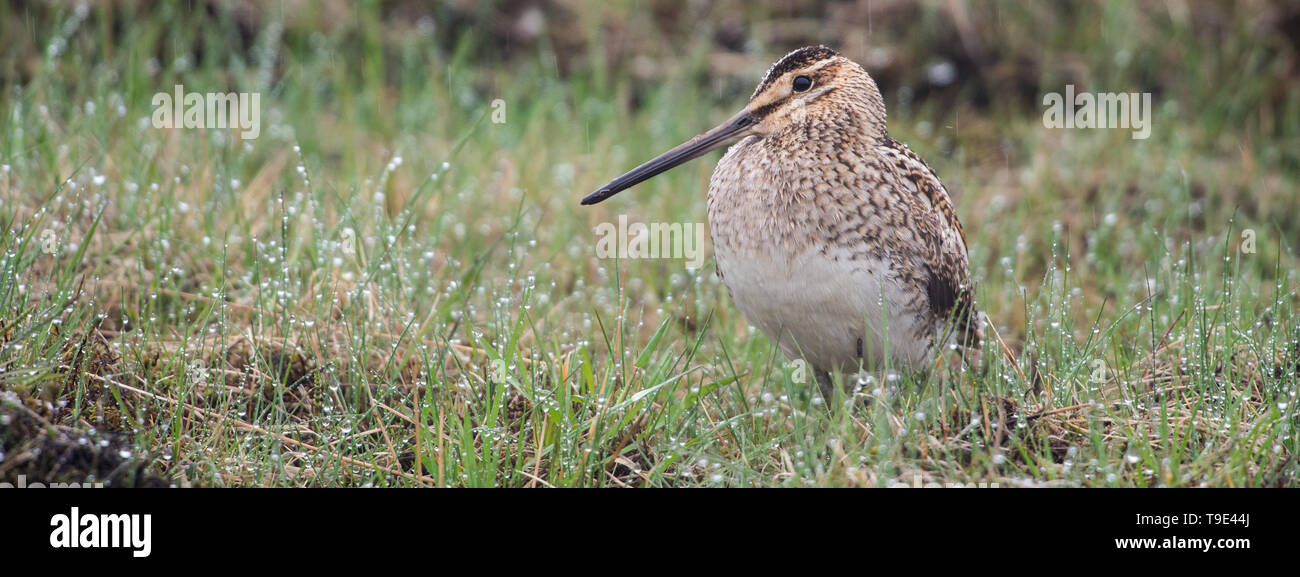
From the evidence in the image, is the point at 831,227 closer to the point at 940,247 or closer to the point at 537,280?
the point at 940,247

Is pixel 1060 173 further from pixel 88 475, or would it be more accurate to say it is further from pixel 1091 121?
pixel 88 475

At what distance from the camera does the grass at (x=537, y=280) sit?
342cm

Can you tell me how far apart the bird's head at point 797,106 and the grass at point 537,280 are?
1.94 ft

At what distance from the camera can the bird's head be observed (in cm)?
418

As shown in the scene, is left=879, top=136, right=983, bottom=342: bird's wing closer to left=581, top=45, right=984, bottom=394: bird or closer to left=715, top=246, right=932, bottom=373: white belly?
left=581, top=45, right=984, bottom=394: bird

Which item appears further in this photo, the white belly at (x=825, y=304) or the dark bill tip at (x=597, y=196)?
the dark bill tip at (x=597, y=196)

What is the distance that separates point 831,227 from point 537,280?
1.66 metres

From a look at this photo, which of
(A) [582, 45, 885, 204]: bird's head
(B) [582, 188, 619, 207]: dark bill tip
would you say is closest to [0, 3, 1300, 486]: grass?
(B) [582, 188, 619, 207]: dark bill tip

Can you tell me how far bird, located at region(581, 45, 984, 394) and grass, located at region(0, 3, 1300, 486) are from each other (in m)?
0.19

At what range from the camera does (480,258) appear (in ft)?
15.3

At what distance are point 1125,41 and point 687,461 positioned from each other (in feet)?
15.9

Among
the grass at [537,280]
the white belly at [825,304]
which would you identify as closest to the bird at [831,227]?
the white belly at [825,304]

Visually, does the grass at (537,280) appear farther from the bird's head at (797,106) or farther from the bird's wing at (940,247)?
the bird's head at (797,106)
